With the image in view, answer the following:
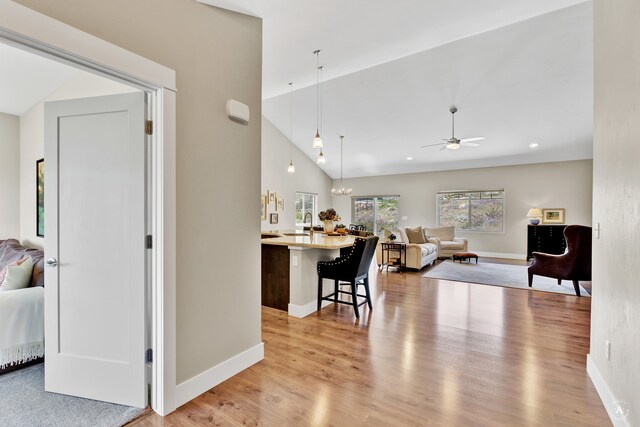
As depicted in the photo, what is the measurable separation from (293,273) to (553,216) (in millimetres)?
7915

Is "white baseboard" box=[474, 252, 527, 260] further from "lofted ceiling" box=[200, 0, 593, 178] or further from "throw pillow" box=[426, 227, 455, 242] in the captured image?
"lofted ceiling" box=[200, 0, 593, 178]

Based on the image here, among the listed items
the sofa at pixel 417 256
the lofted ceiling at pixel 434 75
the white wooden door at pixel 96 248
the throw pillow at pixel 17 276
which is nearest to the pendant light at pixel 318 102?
the lofted ceiling at pixel 434 75

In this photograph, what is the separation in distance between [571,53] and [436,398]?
5140 millimetres

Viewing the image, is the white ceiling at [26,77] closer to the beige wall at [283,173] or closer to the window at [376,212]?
the beige wall at [283,173]

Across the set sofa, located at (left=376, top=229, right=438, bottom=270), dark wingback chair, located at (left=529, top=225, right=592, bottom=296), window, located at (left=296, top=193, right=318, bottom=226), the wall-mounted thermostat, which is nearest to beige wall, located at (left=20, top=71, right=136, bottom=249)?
the wall-mounted thermostat

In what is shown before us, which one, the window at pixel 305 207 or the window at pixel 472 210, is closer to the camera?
the window at pixel 472 210

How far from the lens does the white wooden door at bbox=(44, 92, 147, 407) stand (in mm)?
1792

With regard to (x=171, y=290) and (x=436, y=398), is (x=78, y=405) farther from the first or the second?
(x=436, y=398)

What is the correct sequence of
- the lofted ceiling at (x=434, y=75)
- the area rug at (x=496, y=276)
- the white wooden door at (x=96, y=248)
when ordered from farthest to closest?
the area rug at (x=496, y=276) → the lofted ceiling at (x=434, y=75) → the white wooden door at (x=96, y=248)

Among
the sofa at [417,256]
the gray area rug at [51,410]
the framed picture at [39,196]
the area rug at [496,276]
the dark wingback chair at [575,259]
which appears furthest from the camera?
the sofa at [417,256]

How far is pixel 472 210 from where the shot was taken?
29.1ft

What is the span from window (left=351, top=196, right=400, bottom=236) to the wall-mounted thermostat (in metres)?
8.35

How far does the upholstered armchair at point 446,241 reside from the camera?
7863 mm

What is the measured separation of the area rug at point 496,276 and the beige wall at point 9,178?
6.84 metres
